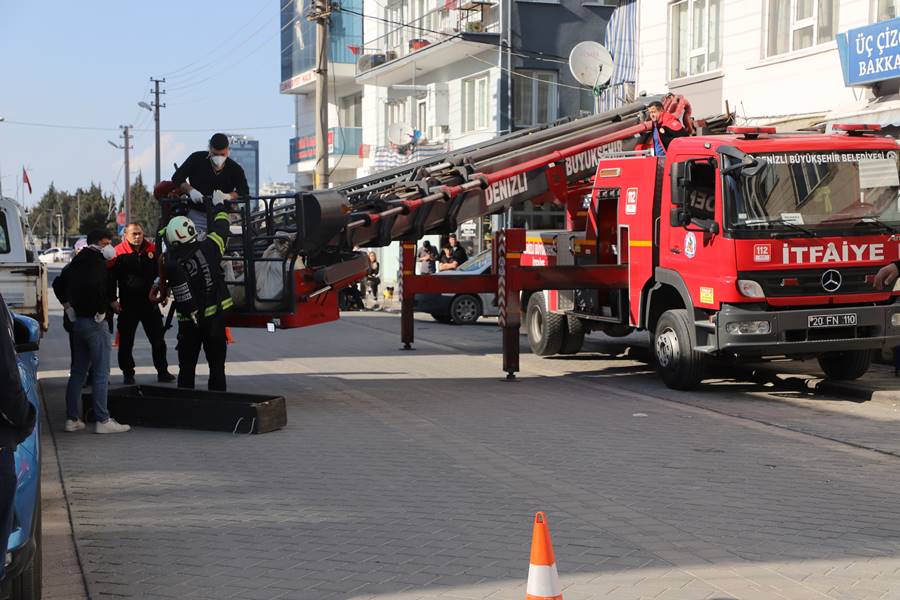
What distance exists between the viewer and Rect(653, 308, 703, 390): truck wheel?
13.1 meters

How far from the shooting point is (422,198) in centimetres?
1403

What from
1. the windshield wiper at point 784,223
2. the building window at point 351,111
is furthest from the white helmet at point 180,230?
the building window at point 351,111

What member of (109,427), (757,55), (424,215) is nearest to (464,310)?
(757,55)

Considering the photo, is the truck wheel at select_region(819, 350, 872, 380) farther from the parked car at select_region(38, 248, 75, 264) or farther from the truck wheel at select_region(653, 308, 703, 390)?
the parked car at select_region(38, 248, 75, 264)

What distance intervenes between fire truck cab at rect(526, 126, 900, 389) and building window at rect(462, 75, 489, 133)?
69.7ft

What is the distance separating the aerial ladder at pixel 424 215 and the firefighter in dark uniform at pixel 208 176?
0.35 metres

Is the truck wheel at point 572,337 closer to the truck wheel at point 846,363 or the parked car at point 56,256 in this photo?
the truck wheel at point 846,363

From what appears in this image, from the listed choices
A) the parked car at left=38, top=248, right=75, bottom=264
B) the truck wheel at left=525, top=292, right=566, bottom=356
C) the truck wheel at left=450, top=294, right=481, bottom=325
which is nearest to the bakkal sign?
the truck wheel at left=525, top=292, right=566, bottom=356

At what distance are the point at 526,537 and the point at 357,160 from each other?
4034 centimetres

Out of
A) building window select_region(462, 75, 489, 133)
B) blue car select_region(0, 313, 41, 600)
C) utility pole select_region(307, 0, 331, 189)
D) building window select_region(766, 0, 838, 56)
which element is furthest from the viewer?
building window select_region(462, 75, 489, 133)

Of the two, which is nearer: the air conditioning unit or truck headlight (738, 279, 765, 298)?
truck headlight (738, 279, 765, 298)

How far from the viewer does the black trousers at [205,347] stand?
36.8ft

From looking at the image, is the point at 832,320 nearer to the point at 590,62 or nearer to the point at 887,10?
the point at 887,10

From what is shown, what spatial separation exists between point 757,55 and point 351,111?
1206 inches
